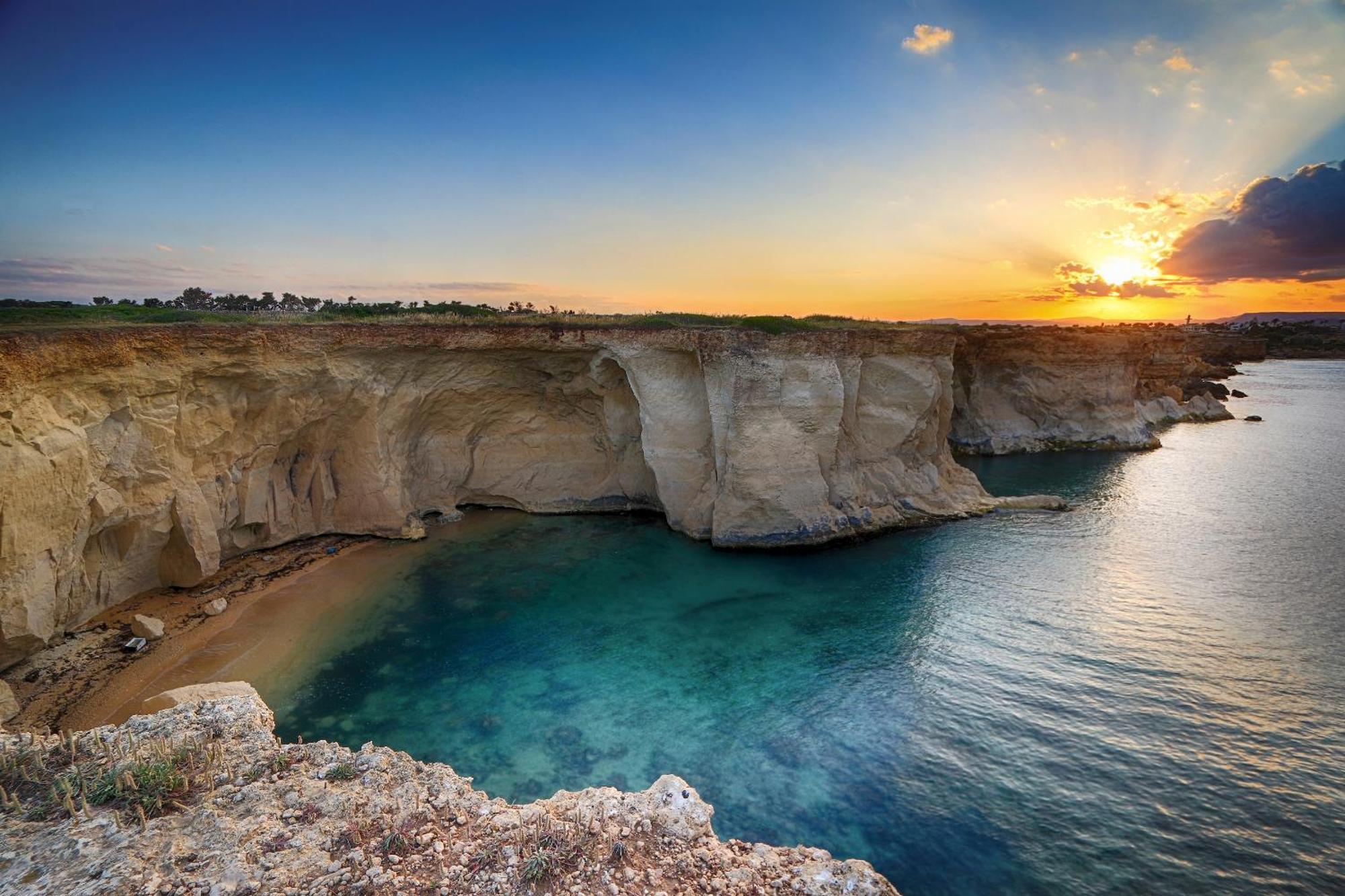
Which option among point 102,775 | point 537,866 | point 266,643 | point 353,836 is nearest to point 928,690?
point 537,866

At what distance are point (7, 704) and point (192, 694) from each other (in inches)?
115

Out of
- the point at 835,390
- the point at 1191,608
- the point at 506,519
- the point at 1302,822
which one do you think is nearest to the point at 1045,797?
the point at 1302,822

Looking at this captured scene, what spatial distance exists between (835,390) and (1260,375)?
93456 mm

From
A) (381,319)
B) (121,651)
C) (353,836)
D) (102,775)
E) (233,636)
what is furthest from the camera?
(381,319)

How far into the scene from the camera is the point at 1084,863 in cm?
801

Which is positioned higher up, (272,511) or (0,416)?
(0,416)

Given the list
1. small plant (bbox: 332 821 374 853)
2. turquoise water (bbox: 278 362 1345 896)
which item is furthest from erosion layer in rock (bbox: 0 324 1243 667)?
small plant (bbox: 332 821 374 853)

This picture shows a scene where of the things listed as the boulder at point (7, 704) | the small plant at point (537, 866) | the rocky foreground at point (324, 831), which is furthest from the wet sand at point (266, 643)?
the small plant at point (537, 866)

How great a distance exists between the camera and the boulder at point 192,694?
415 inches

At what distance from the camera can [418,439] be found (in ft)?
69.5

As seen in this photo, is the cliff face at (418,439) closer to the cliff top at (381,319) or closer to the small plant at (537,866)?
the cliff top at (381,319)

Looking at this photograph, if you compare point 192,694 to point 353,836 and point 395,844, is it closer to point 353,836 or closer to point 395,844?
point 353,836

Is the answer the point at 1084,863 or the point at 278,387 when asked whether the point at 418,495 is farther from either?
the point at 1084,863

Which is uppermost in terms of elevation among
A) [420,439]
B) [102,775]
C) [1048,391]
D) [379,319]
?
[379,319]
